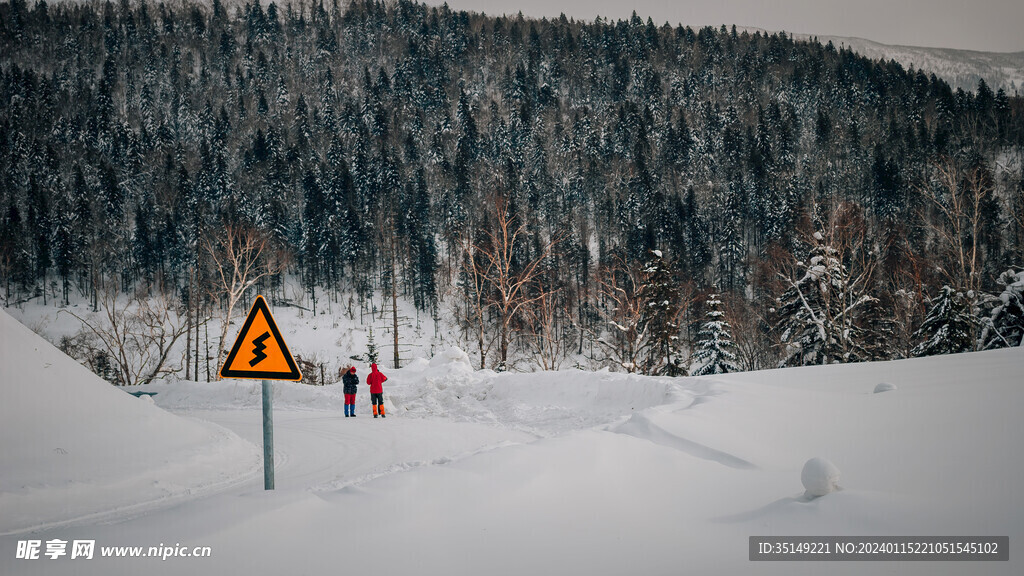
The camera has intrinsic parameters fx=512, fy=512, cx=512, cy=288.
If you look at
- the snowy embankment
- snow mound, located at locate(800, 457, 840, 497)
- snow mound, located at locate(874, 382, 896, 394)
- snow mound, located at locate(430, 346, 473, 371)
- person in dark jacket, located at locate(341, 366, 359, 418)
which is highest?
snow mound, located at locate(800, 457, 840, 497)

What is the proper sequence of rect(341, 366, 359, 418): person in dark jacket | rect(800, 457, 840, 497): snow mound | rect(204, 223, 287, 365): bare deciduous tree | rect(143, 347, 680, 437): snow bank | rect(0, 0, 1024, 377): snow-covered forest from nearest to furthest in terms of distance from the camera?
rect(800, 457, 840, 497): snow mound
rect(143, 347, 680, 437): snow bank
rect(341, 366, 359, 418): person in dark jacket
rect(204, 223, 287, 365): bare deciduous tree
rect(0, 0, 1024, 377): snow-covered forest

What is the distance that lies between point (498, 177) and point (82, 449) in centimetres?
10490

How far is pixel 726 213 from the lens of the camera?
9694 cm

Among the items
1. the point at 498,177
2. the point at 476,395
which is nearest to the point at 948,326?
the point at 476,395

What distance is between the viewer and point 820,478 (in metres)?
4.46

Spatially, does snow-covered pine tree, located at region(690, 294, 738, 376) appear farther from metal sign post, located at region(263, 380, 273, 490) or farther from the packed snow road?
metal sign post, located at region(263, 380, 273, 490)

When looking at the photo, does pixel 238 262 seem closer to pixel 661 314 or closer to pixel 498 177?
pixel 661 314

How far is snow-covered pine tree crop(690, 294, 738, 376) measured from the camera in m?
27.5

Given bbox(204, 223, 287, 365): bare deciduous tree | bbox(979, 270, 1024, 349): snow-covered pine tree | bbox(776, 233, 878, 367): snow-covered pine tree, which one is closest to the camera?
bbox(979, 270, 1024, 349): snow-covered pine tree

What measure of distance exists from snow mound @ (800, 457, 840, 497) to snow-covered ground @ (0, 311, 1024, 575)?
0.13m

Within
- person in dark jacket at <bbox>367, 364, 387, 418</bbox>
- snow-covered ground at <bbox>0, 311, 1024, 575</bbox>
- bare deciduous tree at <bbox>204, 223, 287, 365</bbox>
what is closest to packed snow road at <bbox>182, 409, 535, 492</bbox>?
snow-covered ground at <bbox>0, 311, 1024, 575</bbox>

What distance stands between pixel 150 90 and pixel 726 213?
155 metres

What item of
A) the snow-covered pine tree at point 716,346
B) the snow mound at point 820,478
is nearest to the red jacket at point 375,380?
the snow mound at point 820,478

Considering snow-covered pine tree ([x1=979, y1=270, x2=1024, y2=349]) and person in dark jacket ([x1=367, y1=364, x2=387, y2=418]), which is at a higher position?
snow-covered pine tree ([x1=979, y1=270, x2=1024, y2=349])
